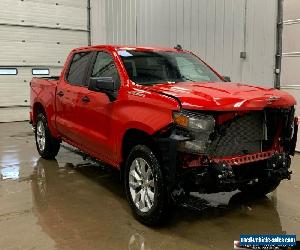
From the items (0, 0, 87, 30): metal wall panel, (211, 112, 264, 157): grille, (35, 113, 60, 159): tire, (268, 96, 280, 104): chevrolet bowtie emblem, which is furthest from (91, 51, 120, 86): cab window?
(0, 0, 87, 30): metal wall panel

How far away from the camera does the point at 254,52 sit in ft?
25.2

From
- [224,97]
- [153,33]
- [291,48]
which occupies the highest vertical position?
[153,33]

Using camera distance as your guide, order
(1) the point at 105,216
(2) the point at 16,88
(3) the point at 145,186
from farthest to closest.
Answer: (2) the point at 16,88, (1) the point at 105,216, (3) the point at 145,186

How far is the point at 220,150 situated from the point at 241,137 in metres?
0.28

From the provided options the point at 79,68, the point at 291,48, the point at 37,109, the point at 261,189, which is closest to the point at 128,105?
the point at 79,68

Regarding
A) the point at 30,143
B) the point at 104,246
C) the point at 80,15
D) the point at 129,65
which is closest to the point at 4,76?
the point at 80,15

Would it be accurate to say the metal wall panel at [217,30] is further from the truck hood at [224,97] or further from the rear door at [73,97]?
the truck hood at [224,97]

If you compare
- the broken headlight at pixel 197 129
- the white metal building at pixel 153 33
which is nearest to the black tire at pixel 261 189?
the broken headlight at pixel 197 129

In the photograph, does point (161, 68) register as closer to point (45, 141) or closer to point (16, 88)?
point (45, 141)

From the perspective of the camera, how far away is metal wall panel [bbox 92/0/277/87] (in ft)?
24.5

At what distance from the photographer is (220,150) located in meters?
3.43

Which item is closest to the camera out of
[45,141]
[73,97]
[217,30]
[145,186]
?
[145,186]

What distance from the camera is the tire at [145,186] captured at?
11.3 feet

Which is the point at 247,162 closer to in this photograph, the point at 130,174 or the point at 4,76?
the point at 130,174
